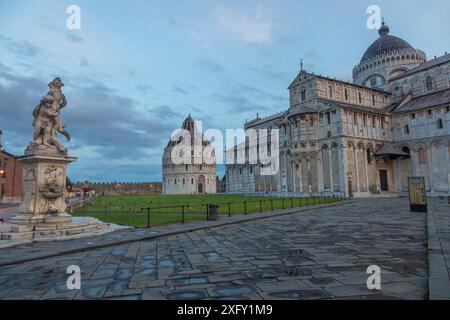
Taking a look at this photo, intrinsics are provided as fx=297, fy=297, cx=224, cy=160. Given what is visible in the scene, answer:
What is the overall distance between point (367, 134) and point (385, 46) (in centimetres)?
2121

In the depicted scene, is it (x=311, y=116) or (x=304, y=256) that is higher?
(x=311, y=116)

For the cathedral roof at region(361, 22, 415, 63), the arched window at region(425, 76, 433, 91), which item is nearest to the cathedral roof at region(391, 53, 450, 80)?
the arched window at region(425, 76, 433, 91)

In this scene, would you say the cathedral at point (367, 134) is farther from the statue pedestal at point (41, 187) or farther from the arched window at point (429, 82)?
the statue pedestal at point (41, 187)

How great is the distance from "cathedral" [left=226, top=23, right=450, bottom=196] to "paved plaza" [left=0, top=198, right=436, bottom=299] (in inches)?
1167

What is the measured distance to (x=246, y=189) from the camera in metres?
67.1

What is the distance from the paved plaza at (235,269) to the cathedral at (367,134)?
29653 millimetres

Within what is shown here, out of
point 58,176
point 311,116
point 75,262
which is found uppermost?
point 311,116

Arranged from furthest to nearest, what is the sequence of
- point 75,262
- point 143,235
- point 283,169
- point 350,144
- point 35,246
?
point 283,169, point 350,144, point 143,235, point 35,246, point 75,262

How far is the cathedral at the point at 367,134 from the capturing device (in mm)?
36344

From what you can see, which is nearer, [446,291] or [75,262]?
[446,291]

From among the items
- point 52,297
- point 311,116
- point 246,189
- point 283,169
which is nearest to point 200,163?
point 246,189

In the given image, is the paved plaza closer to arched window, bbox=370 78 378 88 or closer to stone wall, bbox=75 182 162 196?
arched window, bbox=370 78 378 88

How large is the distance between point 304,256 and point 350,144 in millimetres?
33871

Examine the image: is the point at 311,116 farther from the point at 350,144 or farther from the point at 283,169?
the point at 283,169
